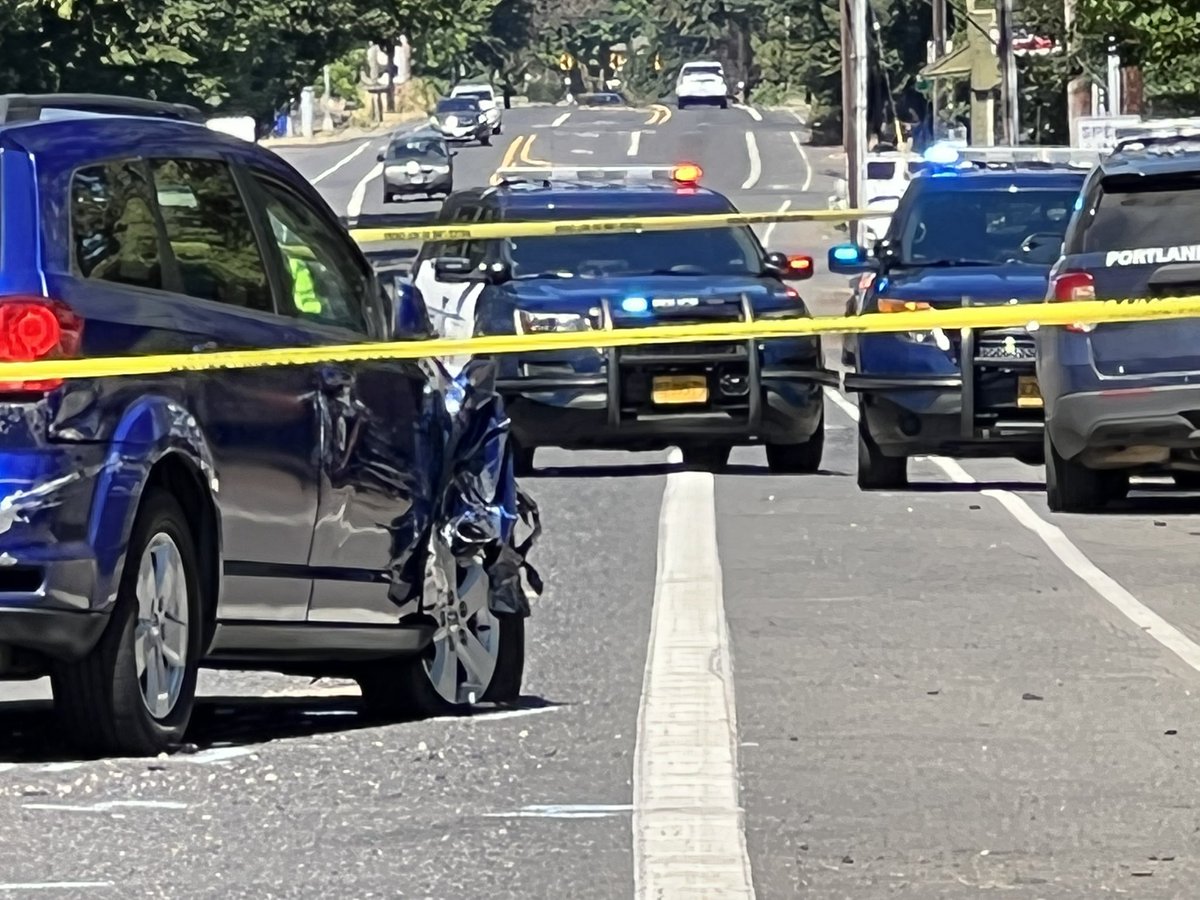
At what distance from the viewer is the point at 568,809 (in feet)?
24.3

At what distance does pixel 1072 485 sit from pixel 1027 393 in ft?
4.80

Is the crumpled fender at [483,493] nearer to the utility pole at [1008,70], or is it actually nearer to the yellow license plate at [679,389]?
the yellow license plate at [679,389]

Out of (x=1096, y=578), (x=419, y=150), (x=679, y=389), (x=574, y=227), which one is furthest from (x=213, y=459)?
(x=419, y=150)

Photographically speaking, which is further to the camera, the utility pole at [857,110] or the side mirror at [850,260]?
the utility pole at [857,110]

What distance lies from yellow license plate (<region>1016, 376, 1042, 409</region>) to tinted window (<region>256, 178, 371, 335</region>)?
25.6 feet

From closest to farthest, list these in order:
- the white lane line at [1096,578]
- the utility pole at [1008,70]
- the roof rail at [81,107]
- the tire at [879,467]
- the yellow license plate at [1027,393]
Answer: the roof rail at [81,107] < the white lane line at [1096,578] < the yellow license plate at [1027,393] < the tire at [879,467] < the utility pole at [1008,70]

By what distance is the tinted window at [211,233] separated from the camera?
27.4ft

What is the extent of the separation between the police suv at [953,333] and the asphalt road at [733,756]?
7.71ft

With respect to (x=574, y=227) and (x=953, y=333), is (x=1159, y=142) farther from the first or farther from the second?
(x=574, y=227)

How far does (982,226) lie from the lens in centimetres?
1806

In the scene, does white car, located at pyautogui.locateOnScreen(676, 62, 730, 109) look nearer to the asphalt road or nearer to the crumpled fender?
the asphalt road

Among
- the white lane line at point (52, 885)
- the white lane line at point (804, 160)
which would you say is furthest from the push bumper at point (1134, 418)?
the white lane line at point (804, 160)

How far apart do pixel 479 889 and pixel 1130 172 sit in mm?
8597

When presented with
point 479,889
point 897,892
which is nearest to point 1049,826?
point 897,892
